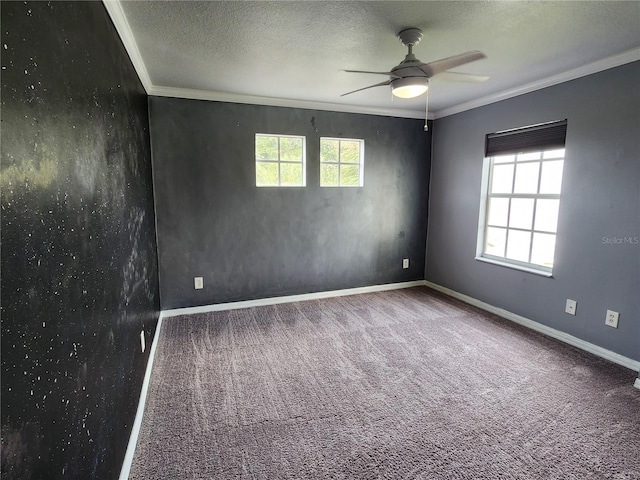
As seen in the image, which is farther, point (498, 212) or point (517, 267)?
point (498, 212)

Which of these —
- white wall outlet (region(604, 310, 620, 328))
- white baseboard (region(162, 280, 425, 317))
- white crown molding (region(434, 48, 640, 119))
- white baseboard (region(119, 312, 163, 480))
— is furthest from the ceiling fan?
white baseboard (region(162, 280, 425, 317))

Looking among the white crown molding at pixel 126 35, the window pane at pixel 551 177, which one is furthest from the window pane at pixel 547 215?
the white crown molding at pixel 126 35

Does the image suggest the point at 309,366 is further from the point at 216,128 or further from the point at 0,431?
the point at 216,128

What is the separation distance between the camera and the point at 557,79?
2912 millimetres

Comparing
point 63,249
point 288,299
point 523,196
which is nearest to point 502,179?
point 523,196

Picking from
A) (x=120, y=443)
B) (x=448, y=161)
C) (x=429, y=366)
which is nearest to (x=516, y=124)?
(x=448, y=161)

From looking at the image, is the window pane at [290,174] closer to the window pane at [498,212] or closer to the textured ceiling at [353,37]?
the textured ceiling at [353,37]

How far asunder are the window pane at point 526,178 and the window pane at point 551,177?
72mm

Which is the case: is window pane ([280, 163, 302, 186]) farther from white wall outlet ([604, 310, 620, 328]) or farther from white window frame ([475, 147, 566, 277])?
white wall outlet ([604, 310, 620, 328])

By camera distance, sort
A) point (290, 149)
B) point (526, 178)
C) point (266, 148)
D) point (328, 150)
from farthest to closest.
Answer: point (328, 150)
point (290, 149)
point (266, 148)
point (526, 178)

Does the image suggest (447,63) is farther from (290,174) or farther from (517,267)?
(517,267)

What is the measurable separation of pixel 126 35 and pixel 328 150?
2.37 meters

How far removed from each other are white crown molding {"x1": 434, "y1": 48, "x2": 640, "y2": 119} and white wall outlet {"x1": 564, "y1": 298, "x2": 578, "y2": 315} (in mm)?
1909

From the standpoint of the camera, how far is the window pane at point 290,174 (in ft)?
12.7
